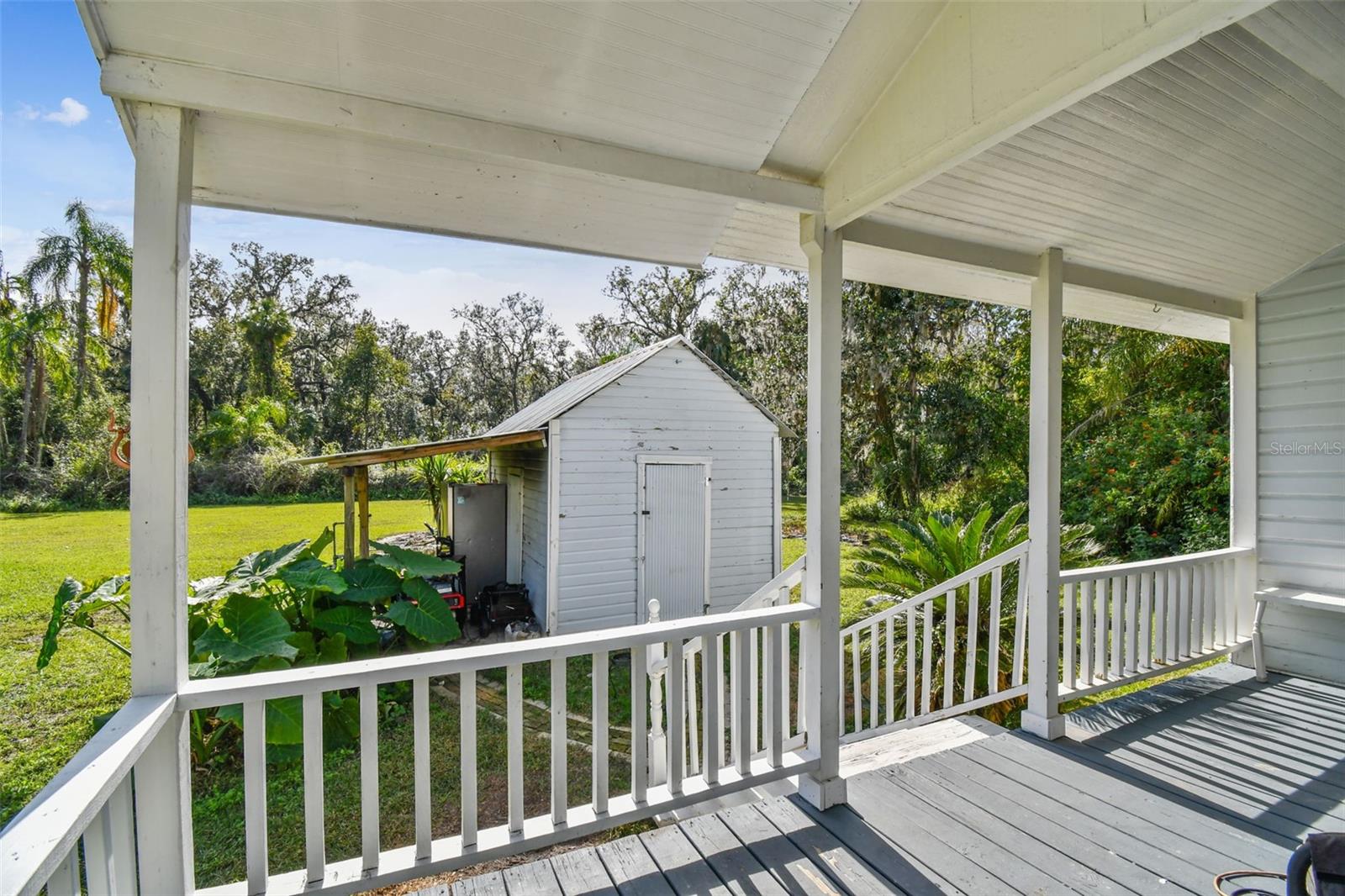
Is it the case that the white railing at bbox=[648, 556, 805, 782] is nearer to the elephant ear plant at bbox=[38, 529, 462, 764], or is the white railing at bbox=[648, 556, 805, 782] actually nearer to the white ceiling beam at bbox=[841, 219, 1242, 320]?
the white ceiling beam at bbox=[841, 219, 1242, 320]

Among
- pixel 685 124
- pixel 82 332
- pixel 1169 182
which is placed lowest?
pixel 685 124

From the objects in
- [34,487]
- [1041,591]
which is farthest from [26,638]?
[34,487]

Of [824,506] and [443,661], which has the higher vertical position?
Answer: [824,506]

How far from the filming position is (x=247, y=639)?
119 inches

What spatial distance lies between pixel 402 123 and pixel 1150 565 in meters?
4.23

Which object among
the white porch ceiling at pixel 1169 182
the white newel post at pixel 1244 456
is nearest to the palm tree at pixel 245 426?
the white porch ceiling at pixel 1169 182

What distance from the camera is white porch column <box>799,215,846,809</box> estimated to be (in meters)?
2.35

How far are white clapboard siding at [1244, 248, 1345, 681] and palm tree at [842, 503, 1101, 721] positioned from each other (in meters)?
1.14

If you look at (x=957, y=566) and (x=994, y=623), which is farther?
(x=957, y=566)

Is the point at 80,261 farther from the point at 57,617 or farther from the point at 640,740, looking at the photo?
the point at 640,740

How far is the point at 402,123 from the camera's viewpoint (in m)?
1.73

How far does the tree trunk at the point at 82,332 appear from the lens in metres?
14.1

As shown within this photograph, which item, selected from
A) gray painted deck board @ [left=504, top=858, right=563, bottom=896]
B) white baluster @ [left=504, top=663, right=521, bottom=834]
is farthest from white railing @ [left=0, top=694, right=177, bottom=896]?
gray painted deck board @ [left=504, top=858, right=563, bottom=896]

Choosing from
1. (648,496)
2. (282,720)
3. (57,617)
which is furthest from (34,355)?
(282,720)
